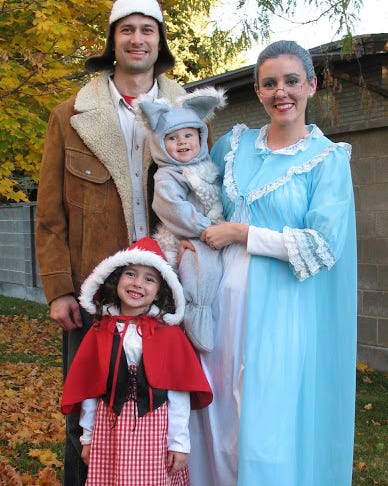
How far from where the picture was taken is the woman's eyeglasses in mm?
2805

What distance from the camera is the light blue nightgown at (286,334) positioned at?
8.89 ft

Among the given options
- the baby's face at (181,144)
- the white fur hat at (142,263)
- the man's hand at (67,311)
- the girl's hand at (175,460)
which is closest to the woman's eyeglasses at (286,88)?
the baby's face at (181,144)

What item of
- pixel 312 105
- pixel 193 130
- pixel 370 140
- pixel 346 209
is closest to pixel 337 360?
pixel 346 209

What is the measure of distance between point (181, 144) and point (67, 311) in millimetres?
913

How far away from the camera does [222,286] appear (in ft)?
9.39

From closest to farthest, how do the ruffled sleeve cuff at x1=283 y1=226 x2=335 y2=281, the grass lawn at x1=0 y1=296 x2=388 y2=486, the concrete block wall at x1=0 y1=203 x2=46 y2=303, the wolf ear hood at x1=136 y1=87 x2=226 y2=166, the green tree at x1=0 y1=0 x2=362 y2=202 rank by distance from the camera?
1. the ruffled sleeve cuff at x1=283 y1=226 x2=335 y2=281
2. the wolf ear hood at x1=136 y1=87 x2=226 y2=166
3. the grass lawn at x1=0 y1=296 x2=388 y2=486
4. the green tree at x1=0 y1=0 x2=362 y2=202
5. the concrete block wall at x1=0 y1=203 x2=46 y2=303

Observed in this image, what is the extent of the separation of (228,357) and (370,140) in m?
4.40

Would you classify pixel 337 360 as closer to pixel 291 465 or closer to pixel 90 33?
pixel 291 465

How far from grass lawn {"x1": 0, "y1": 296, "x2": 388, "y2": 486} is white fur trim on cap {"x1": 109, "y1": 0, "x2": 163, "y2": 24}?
2.76 meters

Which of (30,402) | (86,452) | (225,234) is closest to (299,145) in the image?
(225,234)

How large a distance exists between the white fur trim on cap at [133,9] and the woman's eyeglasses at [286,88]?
0.67m

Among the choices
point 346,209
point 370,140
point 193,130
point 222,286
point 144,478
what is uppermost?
point 370,140

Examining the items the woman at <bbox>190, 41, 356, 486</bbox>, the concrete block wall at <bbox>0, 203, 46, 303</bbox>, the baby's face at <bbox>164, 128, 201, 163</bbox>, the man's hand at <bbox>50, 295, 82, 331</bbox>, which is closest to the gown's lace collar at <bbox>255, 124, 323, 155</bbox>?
the woman at <bbox>190, 41, 356, 486</bbox>

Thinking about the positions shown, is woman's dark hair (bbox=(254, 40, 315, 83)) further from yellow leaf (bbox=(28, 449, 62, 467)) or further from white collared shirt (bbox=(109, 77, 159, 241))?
yellow leaf (bbox=(28, 449, 62, 467))
